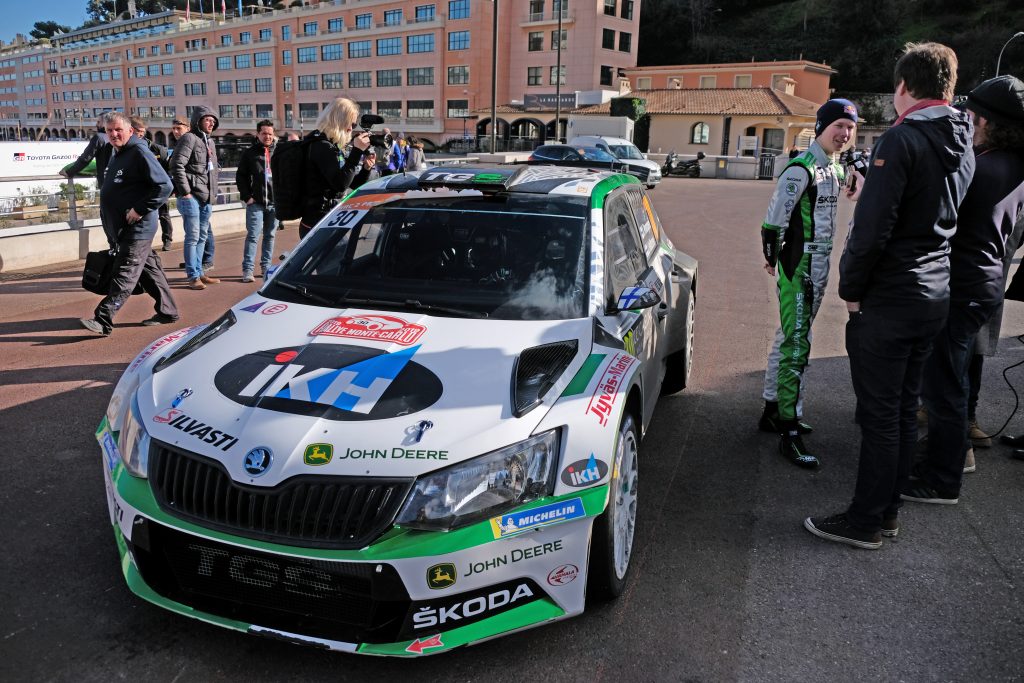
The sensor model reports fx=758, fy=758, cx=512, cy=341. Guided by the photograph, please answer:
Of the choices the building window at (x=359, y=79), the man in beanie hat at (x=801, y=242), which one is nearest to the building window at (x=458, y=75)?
the building window at (x=359, y=79)

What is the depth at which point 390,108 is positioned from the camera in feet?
239

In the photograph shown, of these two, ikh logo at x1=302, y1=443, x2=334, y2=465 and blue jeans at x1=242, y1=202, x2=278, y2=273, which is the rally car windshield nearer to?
ikh logo at x1=302, y1=443, x2=334, y2=465

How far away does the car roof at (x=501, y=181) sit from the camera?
396 cm

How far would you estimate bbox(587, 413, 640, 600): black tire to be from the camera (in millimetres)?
2748

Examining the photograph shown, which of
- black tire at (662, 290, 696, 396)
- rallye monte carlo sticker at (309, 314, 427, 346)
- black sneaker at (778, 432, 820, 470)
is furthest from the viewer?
black tire at (662, 290, 696, 396)

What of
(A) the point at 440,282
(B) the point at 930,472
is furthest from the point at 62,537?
(B) the point at 930,472

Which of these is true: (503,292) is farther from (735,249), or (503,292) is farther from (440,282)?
(735,249)

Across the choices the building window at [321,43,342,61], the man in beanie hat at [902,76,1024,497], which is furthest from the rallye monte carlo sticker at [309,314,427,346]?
the building window at [321,43,342,61]

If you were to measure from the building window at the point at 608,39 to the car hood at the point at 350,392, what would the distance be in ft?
216

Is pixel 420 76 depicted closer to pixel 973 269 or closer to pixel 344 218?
pixel 344 218

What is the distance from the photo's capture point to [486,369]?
2.87m

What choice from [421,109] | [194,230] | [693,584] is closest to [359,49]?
[421,109]

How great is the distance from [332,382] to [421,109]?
236ft

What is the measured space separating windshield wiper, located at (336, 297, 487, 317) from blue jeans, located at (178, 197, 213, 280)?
240 inches
